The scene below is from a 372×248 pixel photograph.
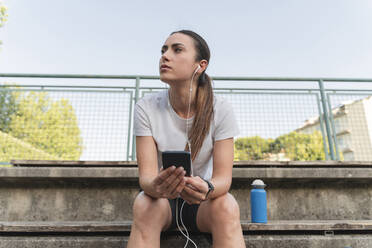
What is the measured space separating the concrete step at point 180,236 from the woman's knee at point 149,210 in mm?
209

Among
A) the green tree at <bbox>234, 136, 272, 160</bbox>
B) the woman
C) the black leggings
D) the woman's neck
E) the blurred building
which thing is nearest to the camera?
the woman

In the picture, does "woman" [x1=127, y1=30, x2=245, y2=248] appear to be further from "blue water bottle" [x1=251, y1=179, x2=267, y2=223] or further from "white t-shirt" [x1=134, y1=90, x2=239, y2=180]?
"blue water bottle" [x1=251, y1=179, x2=267, y2=223]

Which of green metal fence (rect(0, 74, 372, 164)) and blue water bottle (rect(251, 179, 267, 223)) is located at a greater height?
green metal fence (rect(0, 74, 372, 164))

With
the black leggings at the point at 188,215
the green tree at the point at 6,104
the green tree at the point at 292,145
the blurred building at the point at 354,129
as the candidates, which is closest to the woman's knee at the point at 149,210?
the black leggings at the point at 188,215

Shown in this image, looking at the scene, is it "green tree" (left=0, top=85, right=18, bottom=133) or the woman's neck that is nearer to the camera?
the woman's neck

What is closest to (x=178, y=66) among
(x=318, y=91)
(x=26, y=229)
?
(x=26, y=229)

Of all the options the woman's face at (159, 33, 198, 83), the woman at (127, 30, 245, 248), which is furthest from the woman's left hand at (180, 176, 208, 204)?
the woman's face at (159, 33, 198, 83)

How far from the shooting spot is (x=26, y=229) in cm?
152

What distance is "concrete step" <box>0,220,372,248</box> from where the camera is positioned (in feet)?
4.93

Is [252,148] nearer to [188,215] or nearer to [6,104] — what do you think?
[188,215]

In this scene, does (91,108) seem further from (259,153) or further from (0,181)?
(259,153)

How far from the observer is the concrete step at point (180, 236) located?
1.50m

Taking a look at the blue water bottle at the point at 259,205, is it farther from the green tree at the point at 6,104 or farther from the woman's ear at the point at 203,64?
the green tree at the point at 6,104

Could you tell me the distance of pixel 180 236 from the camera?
1482 mm
